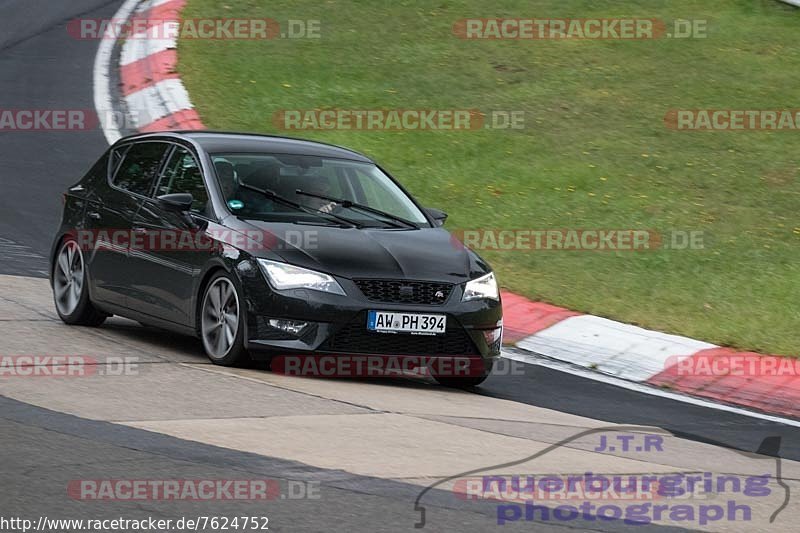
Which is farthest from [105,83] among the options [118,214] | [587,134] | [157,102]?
[118,214]

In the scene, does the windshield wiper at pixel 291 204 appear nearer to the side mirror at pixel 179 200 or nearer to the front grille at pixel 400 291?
the side mirror at pixel 179 200

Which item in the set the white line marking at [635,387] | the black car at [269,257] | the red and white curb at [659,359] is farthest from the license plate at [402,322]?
the red and white curb at [659,359]

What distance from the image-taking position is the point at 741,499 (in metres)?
6.70

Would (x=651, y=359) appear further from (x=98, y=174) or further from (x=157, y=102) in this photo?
(x=157, y=102)

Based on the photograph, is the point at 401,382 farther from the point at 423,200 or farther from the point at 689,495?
the point at 423,200

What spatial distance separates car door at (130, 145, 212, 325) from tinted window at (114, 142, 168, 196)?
17 cm

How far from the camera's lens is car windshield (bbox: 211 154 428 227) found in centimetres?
945

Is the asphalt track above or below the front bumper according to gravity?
below

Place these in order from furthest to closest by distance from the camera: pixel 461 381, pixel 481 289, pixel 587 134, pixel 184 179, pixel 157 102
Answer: pixel 157 102
pixel 587 134
pixel 184 179
pixel 461 381
pixel 481 289

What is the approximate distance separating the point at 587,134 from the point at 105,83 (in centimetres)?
679

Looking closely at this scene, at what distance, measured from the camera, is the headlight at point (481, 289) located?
921 centimetres

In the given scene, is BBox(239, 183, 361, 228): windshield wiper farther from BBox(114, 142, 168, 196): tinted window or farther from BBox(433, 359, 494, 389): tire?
BBox(433, 359, 494, 389): tire

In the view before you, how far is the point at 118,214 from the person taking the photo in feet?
33.4

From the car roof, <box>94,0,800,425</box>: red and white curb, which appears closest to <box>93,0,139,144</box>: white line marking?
the car roof
